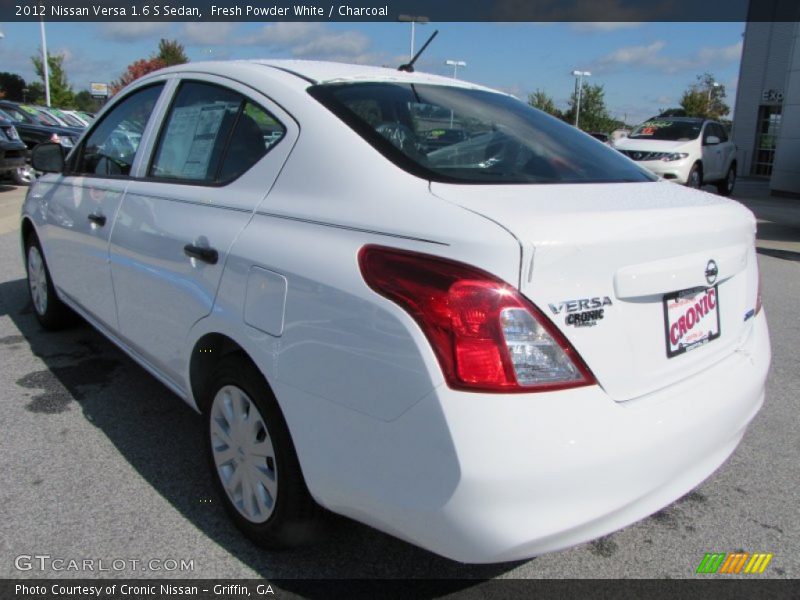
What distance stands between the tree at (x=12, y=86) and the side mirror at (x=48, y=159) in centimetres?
7023

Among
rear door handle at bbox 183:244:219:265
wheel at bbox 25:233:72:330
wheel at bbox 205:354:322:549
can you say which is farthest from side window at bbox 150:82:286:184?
wheel at bbox 25:233:72:330

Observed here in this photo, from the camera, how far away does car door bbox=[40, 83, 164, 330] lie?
10.7 feet

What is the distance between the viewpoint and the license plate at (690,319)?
1954 mm

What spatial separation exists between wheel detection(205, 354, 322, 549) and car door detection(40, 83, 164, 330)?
118 centimetres

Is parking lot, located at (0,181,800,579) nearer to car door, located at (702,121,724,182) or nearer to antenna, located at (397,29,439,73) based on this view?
antenna, located at (397,29,439,73)

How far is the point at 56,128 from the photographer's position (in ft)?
54.0

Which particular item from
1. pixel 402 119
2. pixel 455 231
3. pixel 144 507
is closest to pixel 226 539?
pixel 144 507

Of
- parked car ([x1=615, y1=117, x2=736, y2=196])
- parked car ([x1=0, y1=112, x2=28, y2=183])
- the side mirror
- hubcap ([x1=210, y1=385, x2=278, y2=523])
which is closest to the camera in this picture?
hubcap ([x1=210, y1=385, x2=278, y2=523])

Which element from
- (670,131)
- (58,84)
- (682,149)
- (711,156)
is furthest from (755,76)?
(58,84)

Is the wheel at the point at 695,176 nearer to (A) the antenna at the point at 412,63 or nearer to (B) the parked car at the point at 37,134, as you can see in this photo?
(A) the antenna at the point at 412,63

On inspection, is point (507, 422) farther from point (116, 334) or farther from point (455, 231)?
point (116, 334)

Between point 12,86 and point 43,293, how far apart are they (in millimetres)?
72944

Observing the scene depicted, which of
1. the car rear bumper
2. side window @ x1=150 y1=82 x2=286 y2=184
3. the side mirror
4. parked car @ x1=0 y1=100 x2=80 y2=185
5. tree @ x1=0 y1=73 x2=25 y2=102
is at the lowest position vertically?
the car rear bumper

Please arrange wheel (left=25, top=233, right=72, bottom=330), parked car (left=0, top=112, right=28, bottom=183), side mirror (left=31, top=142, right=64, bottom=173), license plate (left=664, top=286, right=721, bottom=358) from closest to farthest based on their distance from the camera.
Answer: license plate (left=664, top=286, right=721, bottom=358) → side mirror (left=31, top=142, right=64, bottom=173) → wheel (left=25, top=233, right=72, bottom=330) → parked car (left=0, top=112, right=28, bottom=183)
